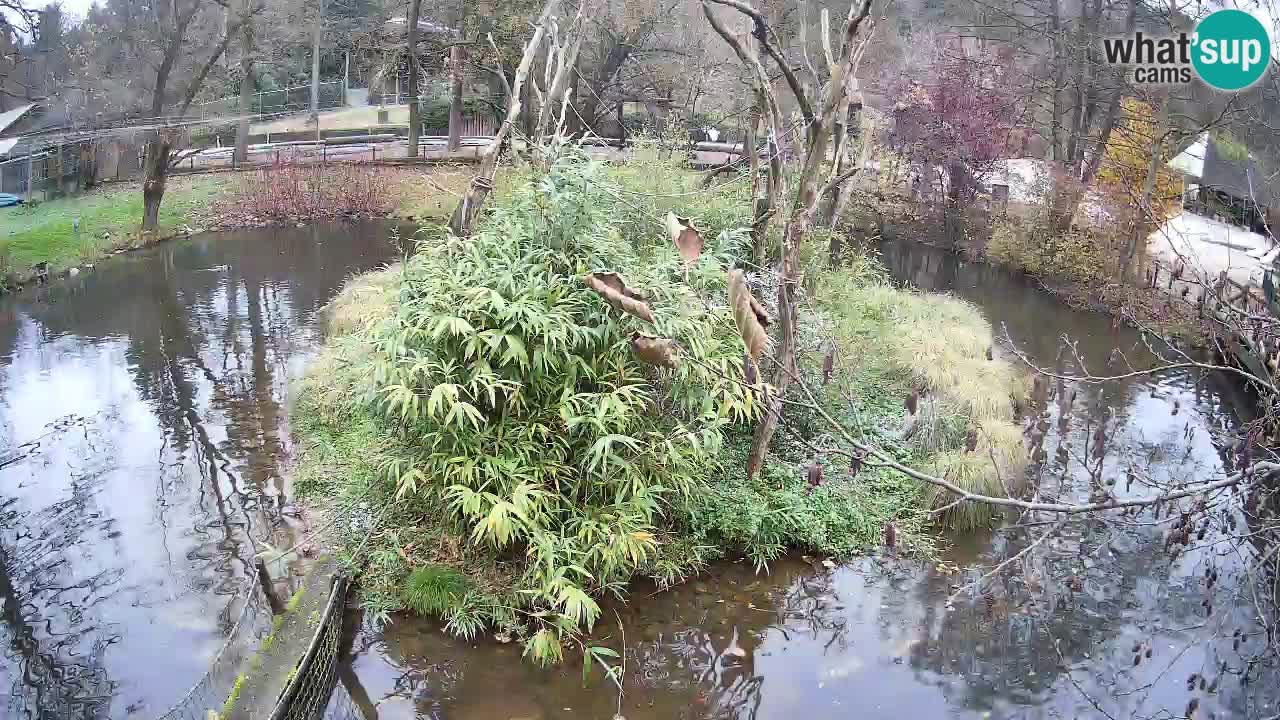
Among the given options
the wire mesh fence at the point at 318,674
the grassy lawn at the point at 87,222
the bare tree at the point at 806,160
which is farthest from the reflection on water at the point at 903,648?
the grassy lawn at the point at 87,222

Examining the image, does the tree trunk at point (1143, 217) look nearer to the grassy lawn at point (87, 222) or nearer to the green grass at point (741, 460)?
the green grass at point (741, 460)

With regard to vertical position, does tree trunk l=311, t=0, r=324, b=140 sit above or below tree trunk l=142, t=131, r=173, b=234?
above

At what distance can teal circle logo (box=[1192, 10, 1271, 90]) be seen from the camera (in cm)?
732

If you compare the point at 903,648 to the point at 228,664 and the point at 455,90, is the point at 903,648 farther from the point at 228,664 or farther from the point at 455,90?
the point at 455,90

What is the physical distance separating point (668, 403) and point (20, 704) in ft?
13.1

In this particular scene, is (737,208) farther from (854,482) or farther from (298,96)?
(298,96)

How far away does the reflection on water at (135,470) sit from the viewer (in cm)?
579

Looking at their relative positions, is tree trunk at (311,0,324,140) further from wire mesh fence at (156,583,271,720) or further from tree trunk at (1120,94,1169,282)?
wire mesh fence at (156,583,271,720)

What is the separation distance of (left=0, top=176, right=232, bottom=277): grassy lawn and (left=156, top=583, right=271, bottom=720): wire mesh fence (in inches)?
382

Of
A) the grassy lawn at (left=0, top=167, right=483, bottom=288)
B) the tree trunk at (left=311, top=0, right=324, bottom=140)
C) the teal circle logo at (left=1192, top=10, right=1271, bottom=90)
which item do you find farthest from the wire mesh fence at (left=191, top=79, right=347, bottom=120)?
the teal circle logo at (left=1192, top=10, right=1271, bottom=90)

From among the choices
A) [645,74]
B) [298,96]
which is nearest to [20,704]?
[645,74]

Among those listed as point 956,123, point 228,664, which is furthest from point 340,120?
point 228,664

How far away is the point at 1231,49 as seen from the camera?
8422 mm

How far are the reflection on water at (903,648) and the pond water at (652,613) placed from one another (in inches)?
0.6
